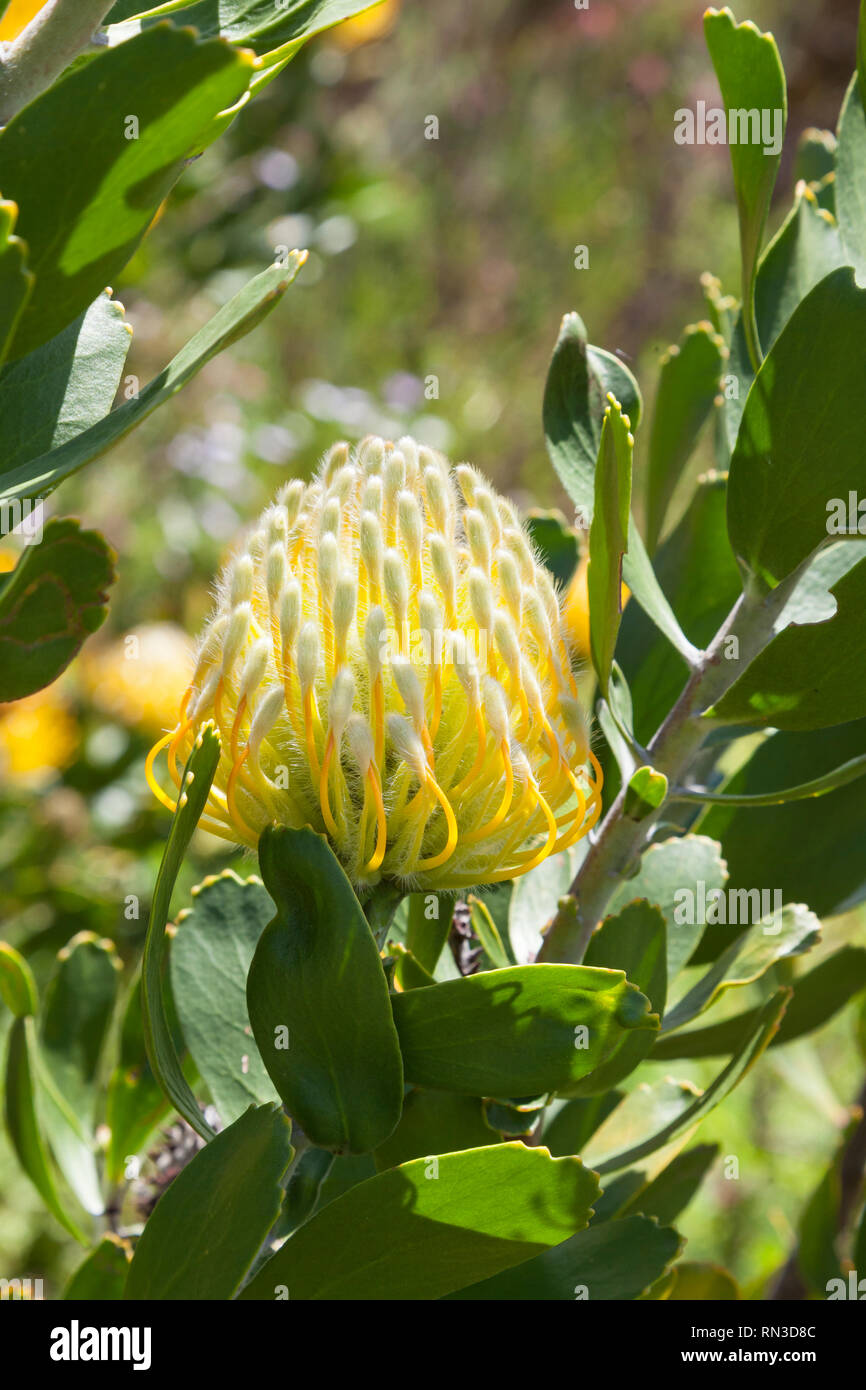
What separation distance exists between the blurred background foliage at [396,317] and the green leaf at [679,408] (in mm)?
380

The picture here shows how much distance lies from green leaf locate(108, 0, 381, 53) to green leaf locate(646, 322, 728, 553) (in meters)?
0.30

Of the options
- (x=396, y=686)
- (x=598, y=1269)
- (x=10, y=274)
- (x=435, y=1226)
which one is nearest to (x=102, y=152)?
(x=10, y=274)

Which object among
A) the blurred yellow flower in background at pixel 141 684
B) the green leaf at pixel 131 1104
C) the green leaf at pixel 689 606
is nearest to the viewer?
the green leaf at pixel 689 606

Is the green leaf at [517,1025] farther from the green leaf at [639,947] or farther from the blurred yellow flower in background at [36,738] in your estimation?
the blurred yellow flower in background at [36,738]

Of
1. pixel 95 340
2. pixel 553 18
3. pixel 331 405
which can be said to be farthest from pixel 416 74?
pixel 95 340

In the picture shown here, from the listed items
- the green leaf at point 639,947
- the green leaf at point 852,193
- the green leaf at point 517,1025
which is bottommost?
the green leaf at point 639,947

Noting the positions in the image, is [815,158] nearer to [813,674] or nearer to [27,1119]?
[813,674]

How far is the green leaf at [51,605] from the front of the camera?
2.13ft

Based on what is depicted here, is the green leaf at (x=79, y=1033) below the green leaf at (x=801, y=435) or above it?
below

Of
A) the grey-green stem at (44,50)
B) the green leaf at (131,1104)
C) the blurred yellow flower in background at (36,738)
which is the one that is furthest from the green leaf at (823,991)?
the blurred yellow flower in background at (36,738)

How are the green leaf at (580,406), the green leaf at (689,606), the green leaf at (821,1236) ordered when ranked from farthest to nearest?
the green leaf at (821,1236)
the green leaf at (689,606)
the green leaf at (580,406)

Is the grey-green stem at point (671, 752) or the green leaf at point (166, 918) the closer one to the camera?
the green leaf at point (166, 918)

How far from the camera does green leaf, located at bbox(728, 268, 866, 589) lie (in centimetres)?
50

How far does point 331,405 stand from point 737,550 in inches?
137
